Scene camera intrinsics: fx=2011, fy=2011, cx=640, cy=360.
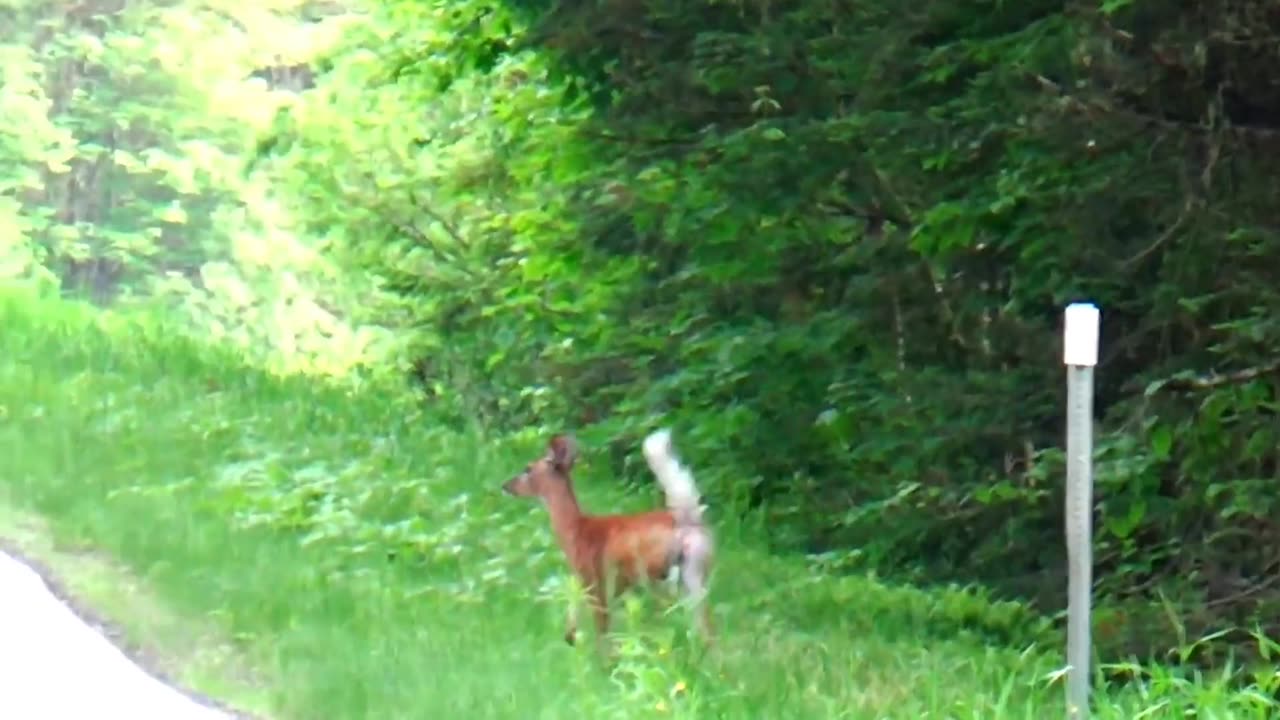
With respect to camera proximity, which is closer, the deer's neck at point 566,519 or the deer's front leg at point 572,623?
the deer's front leg at point 572,623

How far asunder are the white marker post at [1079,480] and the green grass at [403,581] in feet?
0.81

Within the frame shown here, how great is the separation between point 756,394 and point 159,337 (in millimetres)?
6840

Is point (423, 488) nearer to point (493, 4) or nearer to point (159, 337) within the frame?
point (493, 4)

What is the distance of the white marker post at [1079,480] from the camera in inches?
220

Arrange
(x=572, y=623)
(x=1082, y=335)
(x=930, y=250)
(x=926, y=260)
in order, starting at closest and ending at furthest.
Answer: (x=1082, y=335)
(x=572, y=623)
(x=930, y=250)
(x=926, y=260)

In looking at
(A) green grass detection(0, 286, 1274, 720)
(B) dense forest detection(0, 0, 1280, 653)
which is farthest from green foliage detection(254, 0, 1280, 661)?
(A) green grass detection(0, 286, 1274, 720)

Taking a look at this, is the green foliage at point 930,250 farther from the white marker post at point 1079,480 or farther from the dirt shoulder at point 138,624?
the dirt shoulder at point 138,624

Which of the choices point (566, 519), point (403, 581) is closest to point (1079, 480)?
point (566, 519)

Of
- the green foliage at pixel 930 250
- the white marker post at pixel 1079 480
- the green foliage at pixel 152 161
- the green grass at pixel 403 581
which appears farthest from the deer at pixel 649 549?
the green foliage at pixel 152 161

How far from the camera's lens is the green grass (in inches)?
267

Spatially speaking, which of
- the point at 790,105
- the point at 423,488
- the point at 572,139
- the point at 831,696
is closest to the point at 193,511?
the point at 423,488

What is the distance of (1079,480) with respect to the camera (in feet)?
18.6

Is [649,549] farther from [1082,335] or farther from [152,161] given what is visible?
[152,161]

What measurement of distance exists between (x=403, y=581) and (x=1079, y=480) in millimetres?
4152
